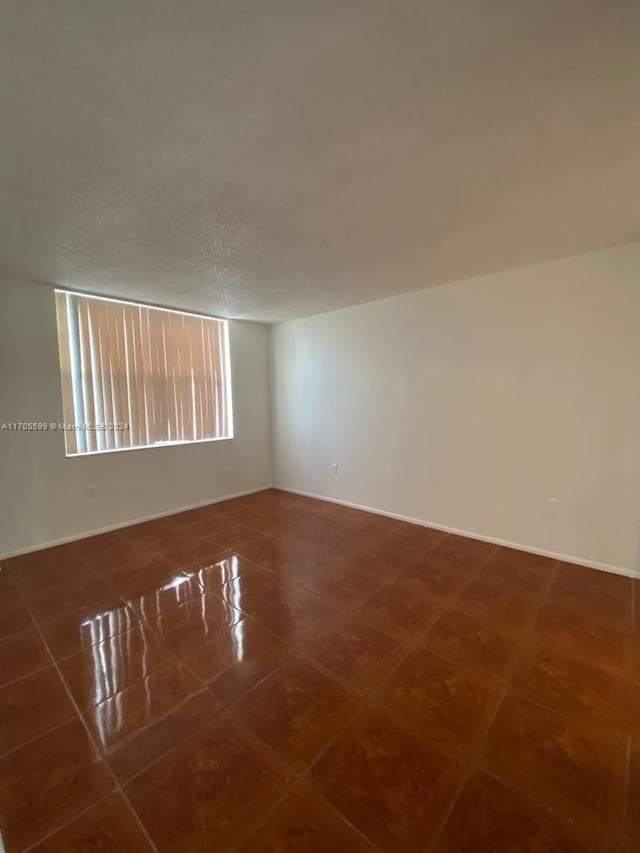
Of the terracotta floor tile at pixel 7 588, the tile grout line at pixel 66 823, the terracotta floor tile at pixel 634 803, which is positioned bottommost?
the terracotta floor tile at pixel 634 803

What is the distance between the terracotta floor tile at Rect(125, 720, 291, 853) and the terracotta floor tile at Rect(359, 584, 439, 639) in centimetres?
98

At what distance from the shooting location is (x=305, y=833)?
110cm

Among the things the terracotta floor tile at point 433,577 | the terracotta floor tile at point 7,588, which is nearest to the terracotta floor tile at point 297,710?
the terracotta floor tile at point 433,577

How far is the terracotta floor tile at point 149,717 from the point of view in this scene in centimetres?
136

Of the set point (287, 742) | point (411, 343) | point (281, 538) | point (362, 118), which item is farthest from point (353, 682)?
point (411, 343)

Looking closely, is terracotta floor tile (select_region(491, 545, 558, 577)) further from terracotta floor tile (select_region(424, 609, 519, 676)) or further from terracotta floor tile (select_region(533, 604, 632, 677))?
terracotta floor tile (select_region(424, 609, 519, 676))

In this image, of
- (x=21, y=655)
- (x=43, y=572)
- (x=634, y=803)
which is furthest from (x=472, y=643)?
(x=43, y=572)

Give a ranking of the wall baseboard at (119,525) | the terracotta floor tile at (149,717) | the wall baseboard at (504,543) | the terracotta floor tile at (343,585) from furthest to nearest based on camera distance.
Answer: the wall baseboard at (119,525), the wall baseboard at (504,543), the terracotta floor tile at (343,585), the terracotta floor tile at (149,717)

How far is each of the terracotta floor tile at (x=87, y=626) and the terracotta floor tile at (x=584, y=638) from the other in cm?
252

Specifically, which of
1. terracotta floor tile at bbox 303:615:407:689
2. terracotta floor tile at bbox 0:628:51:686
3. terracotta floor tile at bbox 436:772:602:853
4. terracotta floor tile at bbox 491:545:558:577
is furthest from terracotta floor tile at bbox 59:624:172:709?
terracotta floor tile at bbox 491:545:558:577

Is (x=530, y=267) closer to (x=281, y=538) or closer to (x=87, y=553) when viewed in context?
(x=281, y=538)

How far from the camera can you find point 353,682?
1.68m

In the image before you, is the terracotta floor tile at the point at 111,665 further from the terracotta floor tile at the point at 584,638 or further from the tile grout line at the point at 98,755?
the terracotta floor tile at the point at 584,638

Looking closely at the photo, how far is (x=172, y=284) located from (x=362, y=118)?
241 centimetres
